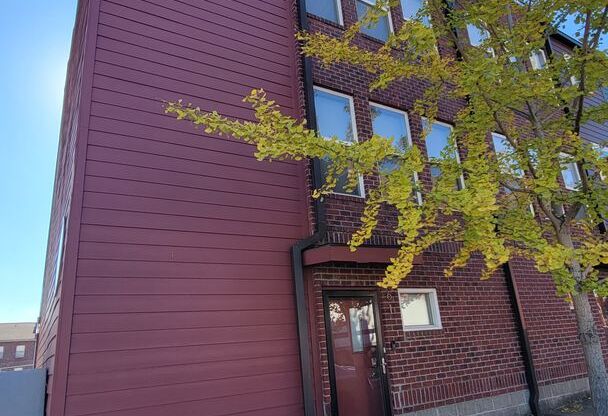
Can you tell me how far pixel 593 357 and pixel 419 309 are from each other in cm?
249

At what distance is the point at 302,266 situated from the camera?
562cm

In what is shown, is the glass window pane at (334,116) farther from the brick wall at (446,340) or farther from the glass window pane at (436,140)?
the brick wall at (446,340)

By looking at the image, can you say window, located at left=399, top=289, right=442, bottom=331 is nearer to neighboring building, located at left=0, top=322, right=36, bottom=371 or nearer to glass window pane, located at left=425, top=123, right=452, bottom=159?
glass window pane, located at left=425, top=123, right=452, bottom=159

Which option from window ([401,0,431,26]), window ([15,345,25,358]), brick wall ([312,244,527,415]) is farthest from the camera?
window ([15,345,25,358])

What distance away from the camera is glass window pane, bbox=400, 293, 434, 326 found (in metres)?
6.48

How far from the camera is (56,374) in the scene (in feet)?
12.8

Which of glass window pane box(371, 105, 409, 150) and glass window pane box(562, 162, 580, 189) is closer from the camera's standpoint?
glass window pane box(371, 105, 409, 150)

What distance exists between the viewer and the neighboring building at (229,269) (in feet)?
14.5

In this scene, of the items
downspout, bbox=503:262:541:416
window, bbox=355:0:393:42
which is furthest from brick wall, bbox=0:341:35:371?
downspout, bbox=503:262:541:416

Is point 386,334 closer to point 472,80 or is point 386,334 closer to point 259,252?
point 259,252

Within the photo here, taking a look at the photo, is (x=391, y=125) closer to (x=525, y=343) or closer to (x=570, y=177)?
(x=525, y=343)

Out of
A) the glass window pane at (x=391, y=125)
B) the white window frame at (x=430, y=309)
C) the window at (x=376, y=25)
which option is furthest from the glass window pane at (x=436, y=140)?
the white window frame at (x=430, y=309)

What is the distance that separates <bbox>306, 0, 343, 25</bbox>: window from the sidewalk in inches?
301

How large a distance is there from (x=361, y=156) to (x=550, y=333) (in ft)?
21.0
